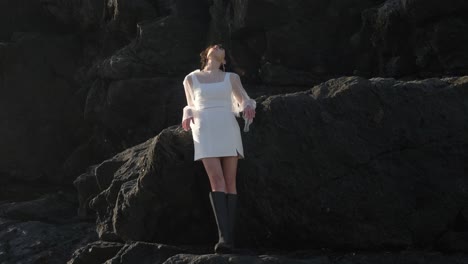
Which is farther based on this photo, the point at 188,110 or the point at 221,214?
the point at 188,110

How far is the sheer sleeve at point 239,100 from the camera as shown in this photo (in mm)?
9641

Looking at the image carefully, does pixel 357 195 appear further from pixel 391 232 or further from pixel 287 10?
pixel 287 10

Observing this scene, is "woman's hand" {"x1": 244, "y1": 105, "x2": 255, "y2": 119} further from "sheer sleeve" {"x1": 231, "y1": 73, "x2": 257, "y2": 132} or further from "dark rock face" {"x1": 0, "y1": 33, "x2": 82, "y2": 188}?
"dark rock face" {"x1": 0, "y1": 33, "x2": 82, "y2": 188}

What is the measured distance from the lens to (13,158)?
26.2 m

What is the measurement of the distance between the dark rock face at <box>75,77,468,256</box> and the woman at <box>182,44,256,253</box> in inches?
29.1

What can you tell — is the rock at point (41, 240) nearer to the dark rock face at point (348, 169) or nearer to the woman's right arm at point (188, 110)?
the dark rock face at point (348, 169)

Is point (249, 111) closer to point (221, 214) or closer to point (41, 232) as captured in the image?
point (221, 214)

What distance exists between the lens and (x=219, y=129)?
9.27m

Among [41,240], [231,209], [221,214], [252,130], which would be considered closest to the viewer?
[221,214]

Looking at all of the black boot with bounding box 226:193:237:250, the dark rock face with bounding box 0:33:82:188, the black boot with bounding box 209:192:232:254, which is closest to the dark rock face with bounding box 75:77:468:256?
the black boot with bounding box 226:193:237:250

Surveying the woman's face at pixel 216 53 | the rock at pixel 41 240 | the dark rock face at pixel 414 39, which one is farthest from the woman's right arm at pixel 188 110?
the dark rock face at pixel 414 39

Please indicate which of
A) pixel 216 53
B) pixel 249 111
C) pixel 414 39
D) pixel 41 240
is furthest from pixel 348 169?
pixel 414 39

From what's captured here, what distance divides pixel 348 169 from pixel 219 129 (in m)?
2.26

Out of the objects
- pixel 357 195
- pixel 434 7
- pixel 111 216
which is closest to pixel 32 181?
pixel 111 216
